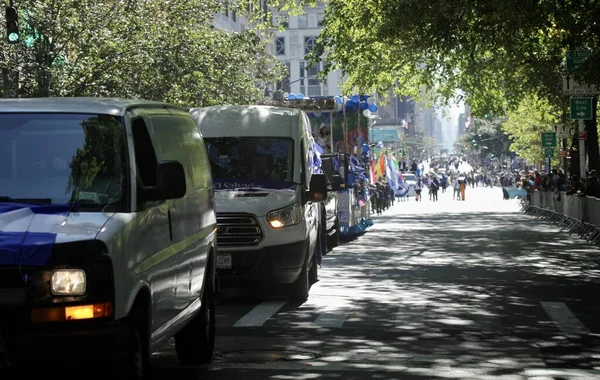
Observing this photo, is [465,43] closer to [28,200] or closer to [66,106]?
[66,106]

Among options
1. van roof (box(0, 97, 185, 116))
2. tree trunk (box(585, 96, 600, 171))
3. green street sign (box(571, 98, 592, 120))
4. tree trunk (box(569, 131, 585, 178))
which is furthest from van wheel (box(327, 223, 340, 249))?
tree trunk (box(569, 131, 585, 178))

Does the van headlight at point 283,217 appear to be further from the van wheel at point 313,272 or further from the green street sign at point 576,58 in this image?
the green street sign at point 576,58

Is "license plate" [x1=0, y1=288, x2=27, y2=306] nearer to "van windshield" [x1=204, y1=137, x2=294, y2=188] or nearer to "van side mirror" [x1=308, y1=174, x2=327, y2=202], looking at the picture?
"van windshield" [x1=204, y1=137, x2=294, y2=188]

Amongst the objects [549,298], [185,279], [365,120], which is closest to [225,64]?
[365,120]

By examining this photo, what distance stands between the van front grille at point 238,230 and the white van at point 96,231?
216 inches

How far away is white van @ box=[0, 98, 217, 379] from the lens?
22.6 feet

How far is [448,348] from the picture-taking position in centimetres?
1143

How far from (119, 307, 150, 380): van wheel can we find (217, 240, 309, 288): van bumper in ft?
24.7

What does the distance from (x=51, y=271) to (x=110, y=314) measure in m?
0.41

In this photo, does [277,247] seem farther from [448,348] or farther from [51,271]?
[51,271]

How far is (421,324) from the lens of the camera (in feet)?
43.8

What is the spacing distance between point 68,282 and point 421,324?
22.8 ft

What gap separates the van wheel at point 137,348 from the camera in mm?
7324

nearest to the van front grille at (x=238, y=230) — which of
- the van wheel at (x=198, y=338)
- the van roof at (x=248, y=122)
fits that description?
the van roof at (x=248, y=122)
